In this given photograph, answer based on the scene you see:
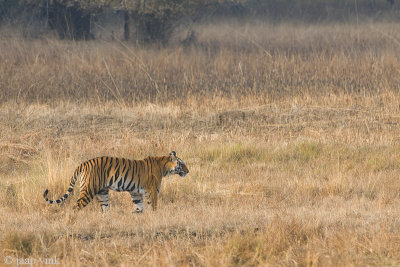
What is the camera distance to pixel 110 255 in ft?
19.1

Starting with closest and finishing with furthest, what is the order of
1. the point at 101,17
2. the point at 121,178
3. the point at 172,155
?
the point at 121,178
the point at 172,155
the point at 101,17

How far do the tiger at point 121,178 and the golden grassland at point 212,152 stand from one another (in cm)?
21

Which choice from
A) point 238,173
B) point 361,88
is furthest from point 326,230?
point 361,88

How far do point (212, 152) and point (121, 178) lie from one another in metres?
3.34

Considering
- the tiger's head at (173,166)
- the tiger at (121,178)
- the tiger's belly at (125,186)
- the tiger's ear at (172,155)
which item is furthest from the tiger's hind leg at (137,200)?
the tiger's ear at (172,155)

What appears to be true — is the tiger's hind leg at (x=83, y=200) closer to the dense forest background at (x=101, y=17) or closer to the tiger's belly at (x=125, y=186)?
the tiger's belly at (x=125, y=186)

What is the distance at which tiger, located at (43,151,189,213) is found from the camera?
7.28 m

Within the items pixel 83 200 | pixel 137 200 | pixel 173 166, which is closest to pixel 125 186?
pixel 137 200

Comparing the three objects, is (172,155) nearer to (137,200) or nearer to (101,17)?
(137,200)

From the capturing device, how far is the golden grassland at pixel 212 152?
6.01m

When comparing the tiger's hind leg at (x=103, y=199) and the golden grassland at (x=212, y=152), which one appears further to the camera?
the tiger's hind leg at (x=103, y=199)

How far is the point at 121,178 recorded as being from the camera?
7.37 meters

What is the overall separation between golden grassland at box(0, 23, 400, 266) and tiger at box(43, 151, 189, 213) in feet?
0.70

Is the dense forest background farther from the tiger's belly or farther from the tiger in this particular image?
the tiger's belly
